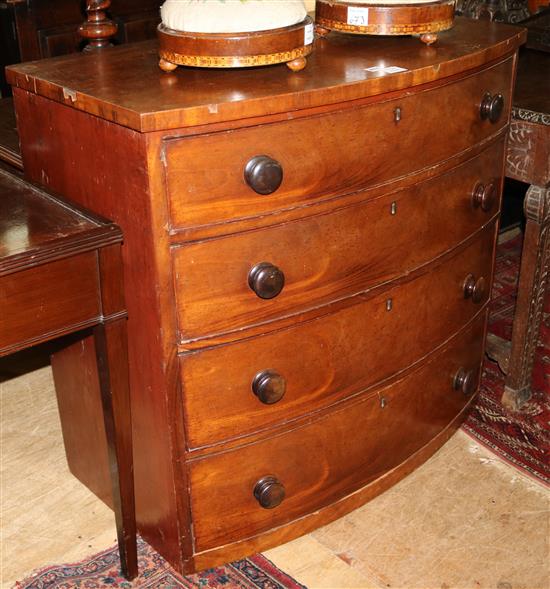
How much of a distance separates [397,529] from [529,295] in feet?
2.44

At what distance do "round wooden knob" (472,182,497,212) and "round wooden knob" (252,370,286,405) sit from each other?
25.6 inches

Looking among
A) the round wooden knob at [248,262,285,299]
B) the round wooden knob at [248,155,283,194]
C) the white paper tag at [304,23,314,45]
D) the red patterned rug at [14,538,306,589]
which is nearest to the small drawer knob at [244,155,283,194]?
the round wooden knob at [248,155,283,194]

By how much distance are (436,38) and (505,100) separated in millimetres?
309

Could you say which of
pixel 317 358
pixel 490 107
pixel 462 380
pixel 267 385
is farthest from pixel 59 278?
pixel 462 380

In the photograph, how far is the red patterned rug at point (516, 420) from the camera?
2311 mm

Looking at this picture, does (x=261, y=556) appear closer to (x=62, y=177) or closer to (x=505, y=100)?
(x=62, y=177)

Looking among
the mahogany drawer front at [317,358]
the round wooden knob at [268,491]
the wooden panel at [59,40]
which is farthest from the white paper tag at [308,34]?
the wooden panel at [59,40]

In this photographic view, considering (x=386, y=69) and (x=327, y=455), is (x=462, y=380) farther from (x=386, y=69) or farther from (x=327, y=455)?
(x=386, y=69)

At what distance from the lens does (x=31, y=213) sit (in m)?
1.57

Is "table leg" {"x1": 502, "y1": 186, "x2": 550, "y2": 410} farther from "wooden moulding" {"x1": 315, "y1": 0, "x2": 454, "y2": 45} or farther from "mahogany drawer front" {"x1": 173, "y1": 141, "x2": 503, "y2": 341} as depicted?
"wooden moulding" {"x1": 315, "y1": 0, "x2": 454, "y2": 45}

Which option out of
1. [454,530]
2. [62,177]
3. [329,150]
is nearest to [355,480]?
[454,530]

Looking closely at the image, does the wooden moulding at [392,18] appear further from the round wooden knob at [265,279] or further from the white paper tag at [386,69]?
the round wooden knob at [265,279]

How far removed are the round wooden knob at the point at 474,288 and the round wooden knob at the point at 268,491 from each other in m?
0.68

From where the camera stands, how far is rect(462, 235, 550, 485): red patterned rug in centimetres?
231
